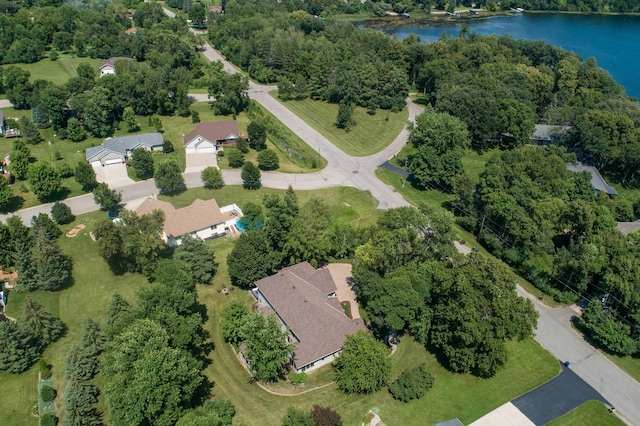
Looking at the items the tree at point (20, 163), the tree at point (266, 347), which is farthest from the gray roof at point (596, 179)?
the tree at point (20, 163)

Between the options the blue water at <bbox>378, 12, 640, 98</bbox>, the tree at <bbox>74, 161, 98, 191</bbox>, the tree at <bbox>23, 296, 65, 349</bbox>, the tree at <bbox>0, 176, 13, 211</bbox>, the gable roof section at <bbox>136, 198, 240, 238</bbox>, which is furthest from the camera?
the blue water at <bbox>378, 12, 640, 98</bbox>

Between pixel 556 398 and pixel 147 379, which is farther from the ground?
pixel 147 379

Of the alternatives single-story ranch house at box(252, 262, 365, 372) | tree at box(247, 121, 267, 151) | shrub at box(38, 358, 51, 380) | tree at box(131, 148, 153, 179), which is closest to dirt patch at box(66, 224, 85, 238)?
tree at box(131, 148, 153, 179)

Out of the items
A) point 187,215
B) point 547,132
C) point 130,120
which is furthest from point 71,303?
point 547,132

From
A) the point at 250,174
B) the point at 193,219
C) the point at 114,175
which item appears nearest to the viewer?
the point at 193,219

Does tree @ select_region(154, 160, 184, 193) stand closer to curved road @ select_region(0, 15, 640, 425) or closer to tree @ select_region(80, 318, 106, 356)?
curved road @ select_region(0, 15, 640, 425)

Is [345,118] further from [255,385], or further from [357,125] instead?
[255,385]
